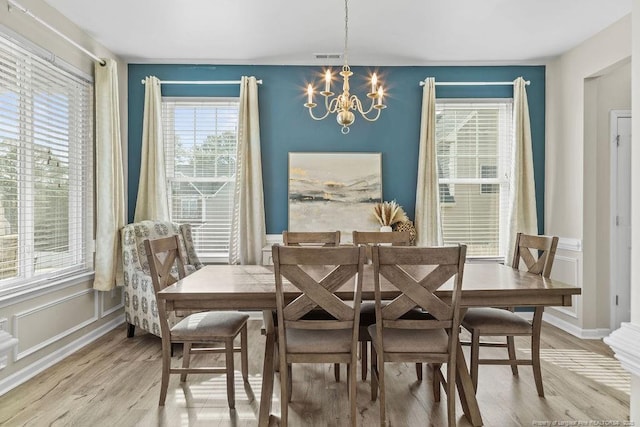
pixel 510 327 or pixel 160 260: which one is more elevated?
pixel 160 260

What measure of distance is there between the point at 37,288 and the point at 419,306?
8.82ft

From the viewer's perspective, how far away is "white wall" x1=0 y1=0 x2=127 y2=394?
8.96 ft

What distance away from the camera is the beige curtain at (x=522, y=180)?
4199 mm

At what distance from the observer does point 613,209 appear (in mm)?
3826

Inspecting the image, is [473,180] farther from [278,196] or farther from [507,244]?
[278,196]

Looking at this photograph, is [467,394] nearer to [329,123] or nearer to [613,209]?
[613,209]

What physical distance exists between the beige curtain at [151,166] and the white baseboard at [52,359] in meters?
1.09

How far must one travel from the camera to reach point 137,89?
4.35 m

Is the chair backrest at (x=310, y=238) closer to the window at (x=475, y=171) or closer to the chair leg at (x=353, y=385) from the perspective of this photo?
the chair leg at (x=353, y=385)

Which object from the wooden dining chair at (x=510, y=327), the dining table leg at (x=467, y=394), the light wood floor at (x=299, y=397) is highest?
the wooden dining chair at (x=510, y=327)

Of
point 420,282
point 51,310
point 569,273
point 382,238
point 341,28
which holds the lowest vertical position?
point 51,310

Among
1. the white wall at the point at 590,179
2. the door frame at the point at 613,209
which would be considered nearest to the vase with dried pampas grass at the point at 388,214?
the white wall at the point at 590,179

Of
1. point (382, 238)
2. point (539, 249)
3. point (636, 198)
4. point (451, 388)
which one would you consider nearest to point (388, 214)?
point (382, 238)

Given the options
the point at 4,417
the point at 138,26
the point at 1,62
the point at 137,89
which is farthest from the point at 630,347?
the point at 137,89
